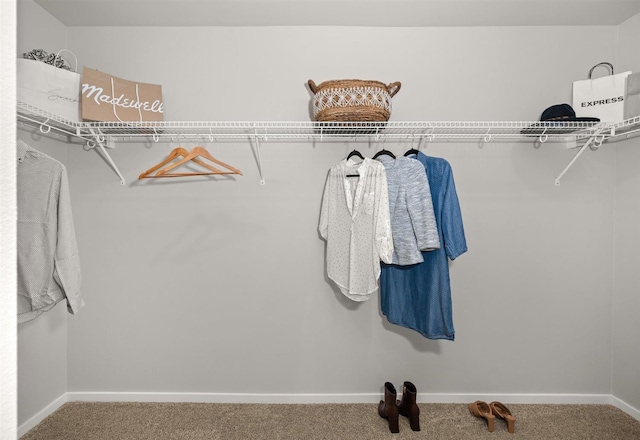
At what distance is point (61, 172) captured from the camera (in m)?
1.47

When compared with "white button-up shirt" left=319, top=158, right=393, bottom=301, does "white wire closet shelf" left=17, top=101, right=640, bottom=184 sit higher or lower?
higher

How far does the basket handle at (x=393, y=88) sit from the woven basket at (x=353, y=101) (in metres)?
0.08

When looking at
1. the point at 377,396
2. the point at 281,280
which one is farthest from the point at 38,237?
the point at 377,396

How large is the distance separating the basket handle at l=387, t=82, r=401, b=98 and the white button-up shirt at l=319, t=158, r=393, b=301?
1.32ft

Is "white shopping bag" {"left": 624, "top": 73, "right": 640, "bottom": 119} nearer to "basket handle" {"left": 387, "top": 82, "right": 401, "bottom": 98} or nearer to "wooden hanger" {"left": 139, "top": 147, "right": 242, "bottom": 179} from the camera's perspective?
"basket handle" {"left": 387, "top": 82, "right": 401, "bottom": 98}

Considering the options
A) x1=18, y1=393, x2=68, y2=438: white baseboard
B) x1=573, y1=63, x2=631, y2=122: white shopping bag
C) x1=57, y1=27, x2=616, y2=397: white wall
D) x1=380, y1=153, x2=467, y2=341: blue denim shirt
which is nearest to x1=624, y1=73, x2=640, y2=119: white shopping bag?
x1=573, y1=63, x2=631, y2=122: white shopping bag

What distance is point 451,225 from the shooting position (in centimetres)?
171

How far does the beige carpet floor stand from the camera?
1.74 m

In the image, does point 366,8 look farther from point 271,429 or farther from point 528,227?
point 271,429

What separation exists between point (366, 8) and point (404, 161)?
88 cm

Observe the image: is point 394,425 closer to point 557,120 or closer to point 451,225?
point 451,225

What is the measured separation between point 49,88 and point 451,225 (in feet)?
6.90

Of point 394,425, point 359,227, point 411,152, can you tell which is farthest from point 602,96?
point 394,425
